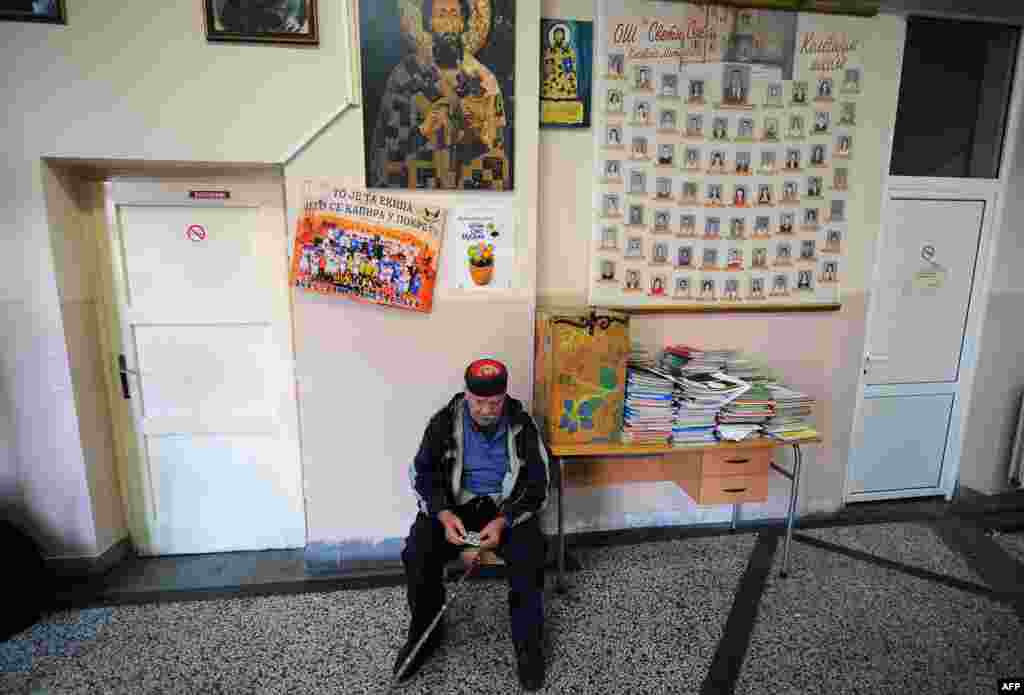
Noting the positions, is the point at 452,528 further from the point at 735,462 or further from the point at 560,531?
the point at 735,462

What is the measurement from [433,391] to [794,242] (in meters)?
2.16

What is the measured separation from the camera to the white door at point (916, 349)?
2.91m

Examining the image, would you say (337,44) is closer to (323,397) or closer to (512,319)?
(512,319)

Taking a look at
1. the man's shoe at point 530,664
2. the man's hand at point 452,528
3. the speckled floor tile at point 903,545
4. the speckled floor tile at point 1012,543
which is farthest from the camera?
the speckled floor tile at point 1012,543

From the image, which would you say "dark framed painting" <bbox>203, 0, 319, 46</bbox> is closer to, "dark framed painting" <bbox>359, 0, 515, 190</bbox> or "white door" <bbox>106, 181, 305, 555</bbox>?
"dark framed painting" <bbox>359, 0, 515, 190</bbox>

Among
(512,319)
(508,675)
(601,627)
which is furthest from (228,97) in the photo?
(601,627)

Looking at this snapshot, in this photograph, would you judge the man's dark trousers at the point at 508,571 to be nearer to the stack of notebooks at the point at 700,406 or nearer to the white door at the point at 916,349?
the stack of notebooks at the point at 700,406

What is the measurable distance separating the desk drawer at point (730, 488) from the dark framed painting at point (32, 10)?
11.4ft

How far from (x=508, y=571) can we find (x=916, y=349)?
291 cm

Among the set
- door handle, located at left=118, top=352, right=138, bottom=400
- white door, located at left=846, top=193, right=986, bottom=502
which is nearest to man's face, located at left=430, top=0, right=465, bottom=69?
door handle, located at left=118, top=352, right=138, bottom=400

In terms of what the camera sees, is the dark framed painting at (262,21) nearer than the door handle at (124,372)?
Yes

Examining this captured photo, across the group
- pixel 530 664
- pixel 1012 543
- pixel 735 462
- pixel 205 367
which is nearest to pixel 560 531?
pixel 530 664

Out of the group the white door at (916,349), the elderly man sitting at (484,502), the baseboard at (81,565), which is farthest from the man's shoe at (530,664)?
the white door at (916,349)

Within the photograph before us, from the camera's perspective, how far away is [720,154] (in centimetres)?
258
